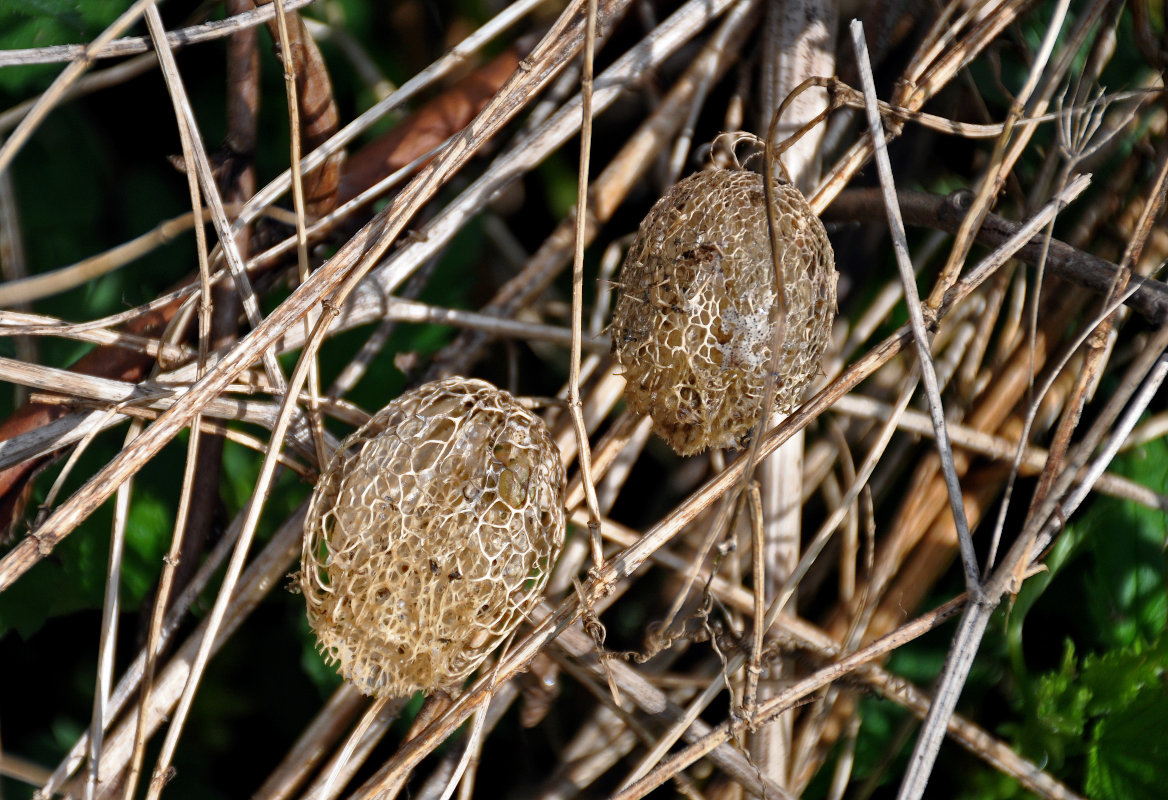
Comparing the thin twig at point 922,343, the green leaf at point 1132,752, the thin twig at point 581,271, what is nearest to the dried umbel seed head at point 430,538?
the thin twig at point 581,271

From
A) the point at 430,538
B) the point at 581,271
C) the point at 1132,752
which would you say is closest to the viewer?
the point at 430,538

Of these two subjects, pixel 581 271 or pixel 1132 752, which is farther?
pixel 1132 752

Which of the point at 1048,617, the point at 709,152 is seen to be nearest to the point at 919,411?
the point at 1048,617

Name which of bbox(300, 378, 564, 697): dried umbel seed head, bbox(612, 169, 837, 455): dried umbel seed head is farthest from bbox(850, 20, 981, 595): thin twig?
bbox(300, 378, 564, 697): dried umbel seed head

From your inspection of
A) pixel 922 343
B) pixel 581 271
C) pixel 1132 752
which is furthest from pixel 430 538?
pixel 1132 752

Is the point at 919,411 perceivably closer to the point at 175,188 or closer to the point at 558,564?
the point at 558,564

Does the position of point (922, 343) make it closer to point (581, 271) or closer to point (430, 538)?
point (581, 271)
